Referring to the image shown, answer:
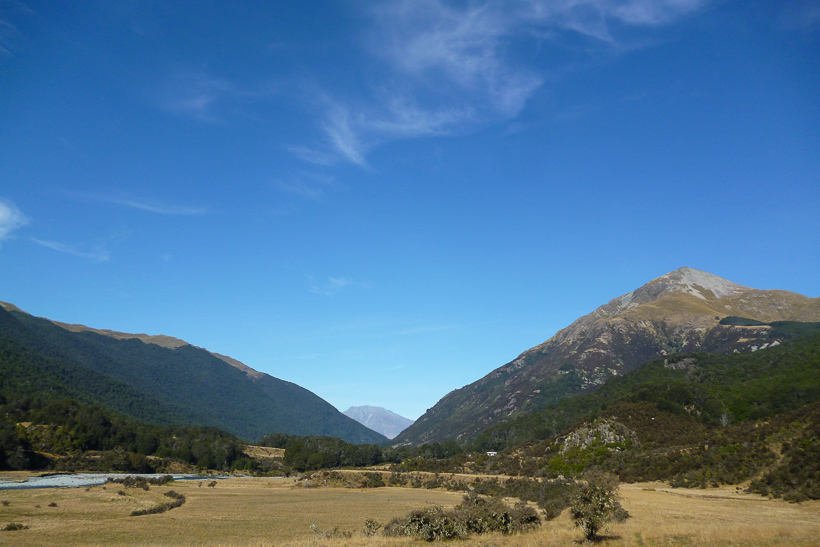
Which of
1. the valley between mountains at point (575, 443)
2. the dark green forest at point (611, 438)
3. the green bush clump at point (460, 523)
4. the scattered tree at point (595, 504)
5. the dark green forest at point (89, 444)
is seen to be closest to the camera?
the scattered tree at point (595, 504)

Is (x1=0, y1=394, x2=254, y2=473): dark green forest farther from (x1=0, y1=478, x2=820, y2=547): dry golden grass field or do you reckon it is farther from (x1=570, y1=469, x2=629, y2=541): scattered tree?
(x1=570, y1=469, x2=629, y2=541): scattered tree

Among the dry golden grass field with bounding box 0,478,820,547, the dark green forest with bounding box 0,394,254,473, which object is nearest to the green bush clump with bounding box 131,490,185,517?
the dry golden grass field with bounding box 0,478,820,547

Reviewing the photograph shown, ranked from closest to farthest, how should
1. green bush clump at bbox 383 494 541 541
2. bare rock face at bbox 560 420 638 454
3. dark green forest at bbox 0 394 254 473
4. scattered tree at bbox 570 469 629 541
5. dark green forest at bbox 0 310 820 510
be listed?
scattered tree at bbox 570 469 629 541 < green bush clump at bbox 383 494 541 541 < dark green forest at bbox 0 310 820 510 < bare rock face at bbox 560 420 638 454 < dark green forest at bbox 0 394 254 473

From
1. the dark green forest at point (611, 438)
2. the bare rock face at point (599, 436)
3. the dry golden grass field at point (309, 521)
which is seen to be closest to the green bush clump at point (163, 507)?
the dry golden grass field at point (309, 521)

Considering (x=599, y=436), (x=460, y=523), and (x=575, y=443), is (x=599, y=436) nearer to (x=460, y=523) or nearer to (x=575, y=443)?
(x=575, y=443)

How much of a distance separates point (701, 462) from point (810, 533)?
39.4 metres

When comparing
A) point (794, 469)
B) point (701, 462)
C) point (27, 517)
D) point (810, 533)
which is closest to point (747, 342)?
point (701, 462)

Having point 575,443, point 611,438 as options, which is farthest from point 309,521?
point 611,438

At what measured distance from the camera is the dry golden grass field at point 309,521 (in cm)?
2284

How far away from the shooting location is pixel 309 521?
4109 centimetres

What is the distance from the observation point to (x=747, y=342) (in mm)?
193625

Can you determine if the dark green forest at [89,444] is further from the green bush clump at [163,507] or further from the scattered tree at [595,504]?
the scattered tree at [595,504]

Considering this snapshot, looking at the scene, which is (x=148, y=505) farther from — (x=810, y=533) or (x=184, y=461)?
(x=184, y=461)

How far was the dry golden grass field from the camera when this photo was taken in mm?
22844
